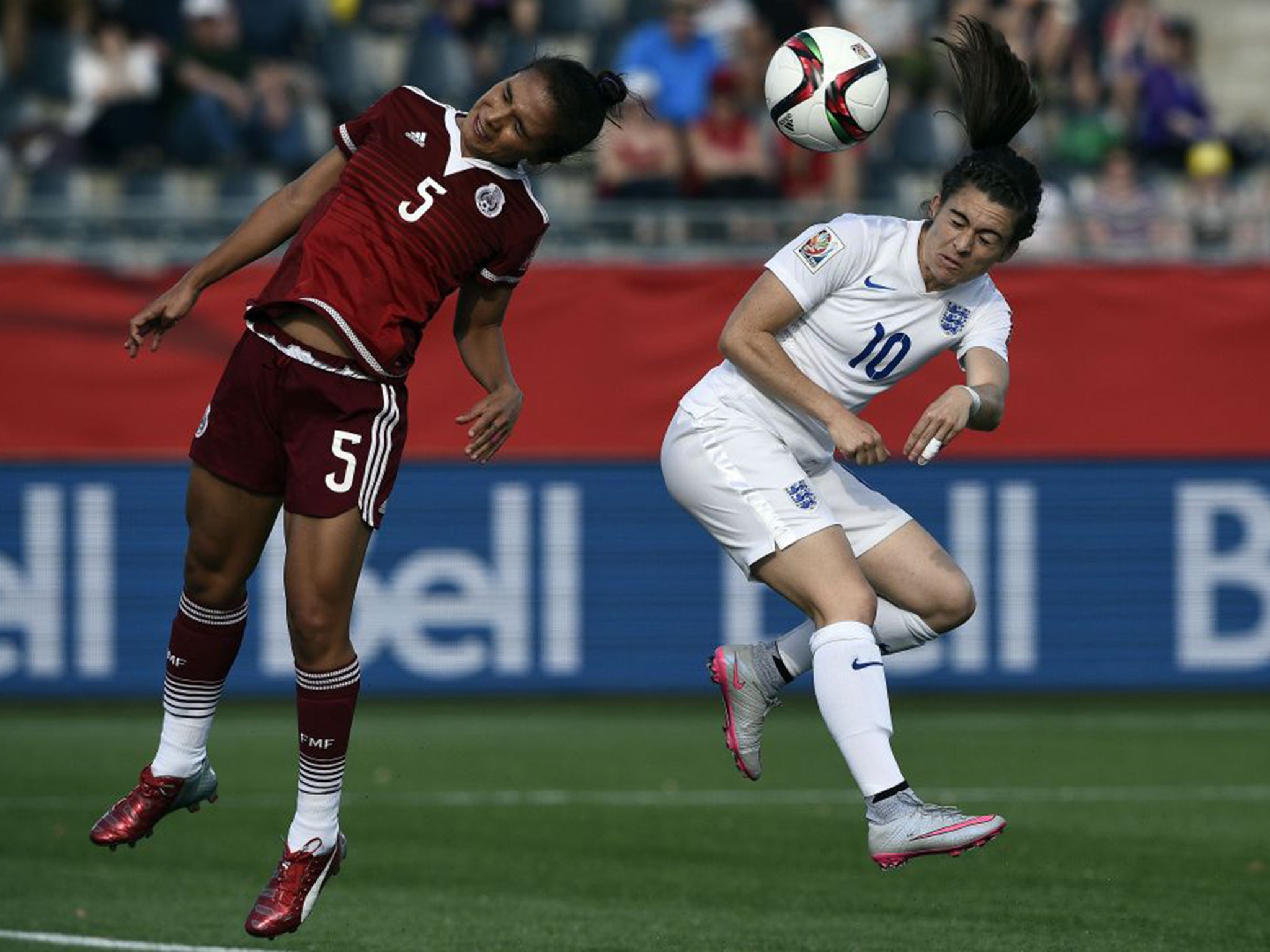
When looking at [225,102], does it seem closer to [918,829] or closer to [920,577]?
[920,577]

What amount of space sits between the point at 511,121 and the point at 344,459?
1.12 meters

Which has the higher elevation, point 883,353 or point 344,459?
point 883,353

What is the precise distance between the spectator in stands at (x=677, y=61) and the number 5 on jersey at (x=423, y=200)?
9.17 metres

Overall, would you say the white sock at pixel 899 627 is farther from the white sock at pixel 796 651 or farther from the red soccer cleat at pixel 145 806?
the red soccer cleat at pixel 145 806

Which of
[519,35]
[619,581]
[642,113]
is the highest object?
[519,35]

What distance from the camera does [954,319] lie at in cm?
733

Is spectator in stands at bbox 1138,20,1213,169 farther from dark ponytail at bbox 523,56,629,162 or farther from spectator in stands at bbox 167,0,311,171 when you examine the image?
dark ponytail at bbox 523,56,629,162

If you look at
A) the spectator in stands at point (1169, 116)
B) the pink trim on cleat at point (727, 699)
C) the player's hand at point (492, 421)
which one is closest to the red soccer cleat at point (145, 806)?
the player's hand at point (492, 421)

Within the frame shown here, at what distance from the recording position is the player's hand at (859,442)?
21.7 ft

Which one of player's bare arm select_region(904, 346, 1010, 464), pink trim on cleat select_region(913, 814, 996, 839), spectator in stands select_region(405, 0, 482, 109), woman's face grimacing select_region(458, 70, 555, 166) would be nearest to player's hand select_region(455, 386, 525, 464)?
woman's face grimacing select_region(458, 70, 555, 166)

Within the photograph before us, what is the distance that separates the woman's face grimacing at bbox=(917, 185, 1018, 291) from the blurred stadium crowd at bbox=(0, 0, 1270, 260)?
6.88 meters

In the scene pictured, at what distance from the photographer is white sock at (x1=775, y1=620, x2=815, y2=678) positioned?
752cm

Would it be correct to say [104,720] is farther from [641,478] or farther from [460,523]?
[641,478]

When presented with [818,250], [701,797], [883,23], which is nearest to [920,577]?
[818,250]
